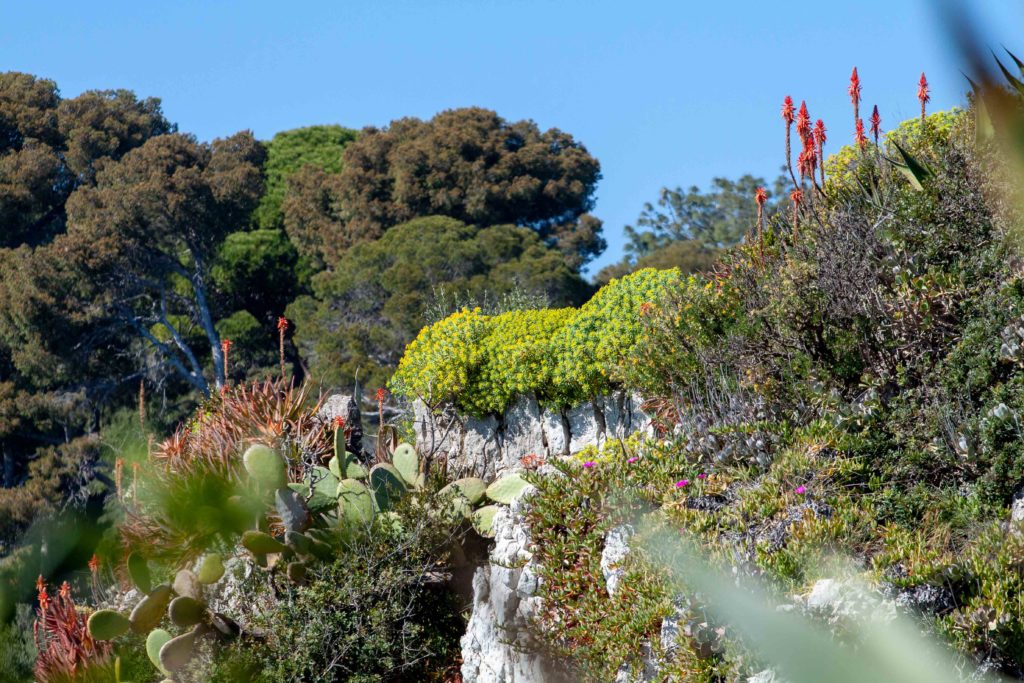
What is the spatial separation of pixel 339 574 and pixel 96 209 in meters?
26.6

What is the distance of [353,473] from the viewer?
8.01 m

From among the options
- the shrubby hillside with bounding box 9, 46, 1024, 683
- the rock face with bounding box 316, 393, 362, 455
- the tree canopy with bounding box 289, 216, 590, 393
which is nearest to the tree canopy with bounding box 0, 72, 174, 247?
the tree canopy with bounding box 289, 216, 590, 393

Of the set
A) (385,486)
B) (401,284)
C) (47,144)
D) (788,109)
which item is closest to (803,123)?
(788,109)

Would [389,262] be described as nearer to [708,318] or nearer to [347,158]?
[347,158]

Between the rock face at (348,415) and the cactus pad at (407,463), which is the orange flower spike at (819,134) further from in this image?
the rock face at (348,415)

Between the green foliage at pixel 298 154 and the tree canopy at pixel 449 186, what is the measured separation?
220 cm

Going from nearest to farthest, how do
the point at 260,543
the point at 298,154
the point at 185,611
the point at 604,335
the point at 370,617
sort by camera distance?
the point at 370,617 → the point at 260,543 → the point at 185,611 → the point at 604,335 → the point at 298,154

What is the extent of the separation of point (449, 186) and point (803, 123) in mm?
27421

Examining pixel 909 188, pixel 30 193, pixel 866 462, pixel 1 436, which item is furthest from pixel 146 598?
pixel 30 193

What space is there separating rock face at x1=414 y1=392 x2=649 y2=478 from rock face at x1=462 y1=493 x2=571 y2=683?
6.55ft

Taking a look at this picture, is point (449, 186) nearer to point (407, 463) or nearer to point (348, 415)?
point (348, 415)

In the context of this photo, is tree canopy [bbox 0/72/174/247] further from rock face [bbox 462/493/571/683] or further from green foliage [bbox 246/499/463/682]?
rock face [bbox 462/493/571/683]

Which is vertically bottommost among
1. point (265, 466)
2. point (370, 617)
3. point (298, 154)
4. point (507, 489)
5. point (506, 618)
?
point (506, 618)

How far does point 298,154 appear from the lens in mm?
41625
